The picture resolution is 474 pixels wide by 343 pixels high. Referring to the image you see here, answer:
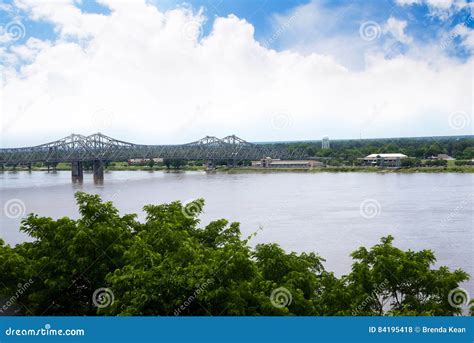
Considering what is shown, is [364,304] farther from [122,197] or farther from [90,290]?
[122,197]

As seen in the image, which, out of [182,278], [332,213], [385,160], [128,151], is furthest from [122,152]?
[182,278]

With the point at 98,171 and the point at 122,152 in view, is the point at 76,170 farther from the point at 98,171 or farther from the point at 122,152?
the point at 122,152

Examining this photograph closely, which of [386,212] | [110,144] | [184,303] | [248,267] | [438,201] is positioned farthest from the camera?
[110,144]

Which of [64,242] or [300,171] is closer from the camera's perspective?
[64,242]

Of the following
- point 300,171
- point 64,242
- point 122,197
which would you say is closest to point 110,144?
point 300,171

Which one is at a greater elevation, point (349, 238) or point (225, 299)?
point (225, 299)

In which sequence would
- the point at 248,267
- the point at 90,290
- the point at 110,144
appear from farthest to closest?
the point at 110,144, the point at 90,290, the point at 248,267

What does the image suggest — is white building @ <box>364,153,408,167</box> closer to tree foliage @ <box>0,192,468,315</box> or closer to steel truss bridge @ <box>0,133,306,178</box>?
steel truss bridge @ <box>0,133,306,178</box>
